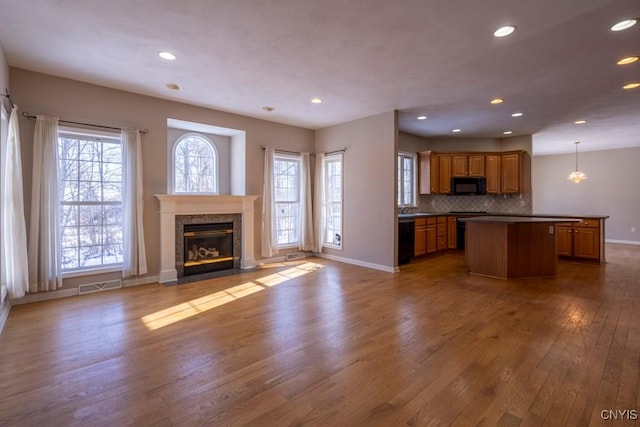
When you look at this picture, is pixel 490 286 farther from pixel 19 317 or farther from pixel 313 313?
pixel 19 317

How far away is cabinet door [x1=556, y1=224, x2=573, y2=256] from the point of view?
21.2ft

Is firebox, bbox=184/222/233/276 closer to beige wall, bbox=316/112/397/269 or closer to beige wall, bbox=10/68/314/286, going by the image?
beige wall, bbox=10/68/314/286

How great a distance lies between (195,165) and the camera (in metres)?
5.81

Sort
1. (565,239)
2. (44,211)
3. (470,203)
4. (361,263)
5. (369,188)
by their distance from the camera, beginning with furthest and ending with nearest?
(470,203)
(565,239)
(361,263)
(369,188)
(44,211)

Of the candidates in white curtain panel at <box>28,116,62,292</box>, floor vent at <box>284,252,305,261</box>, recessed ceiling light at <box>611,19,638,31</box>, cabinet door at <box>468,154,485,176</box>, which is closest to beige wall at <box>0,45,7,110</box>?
white curtain panel at <box>28,116,62,292</box>

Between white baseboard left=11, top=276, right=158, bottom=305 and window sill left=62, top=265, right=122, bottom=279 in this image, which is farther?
window sill left=62, top=265, right=122, bottom=279

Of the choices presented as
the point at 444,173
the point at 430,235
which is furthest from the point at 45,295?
the point at 444,173

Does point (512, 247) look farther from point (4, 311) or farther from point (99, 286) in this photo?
point (4, 311)

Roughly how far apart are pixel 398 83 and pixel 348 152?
217cm

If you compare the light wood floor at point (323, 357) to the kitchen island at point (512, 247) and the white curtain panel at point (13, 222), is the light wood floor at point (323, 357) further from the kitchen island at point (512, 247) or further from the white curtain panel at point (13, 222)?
the kitchen island at point (512, 247)

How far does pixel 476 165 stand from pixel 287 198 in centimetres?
483

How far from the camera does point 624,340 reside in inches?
107

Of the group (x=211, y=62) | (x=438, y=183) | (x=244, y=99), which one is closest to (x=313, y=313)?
(x=211, y=62)

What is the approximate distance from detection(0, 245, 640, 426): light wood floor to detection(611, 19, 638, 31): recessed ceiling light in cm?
285
